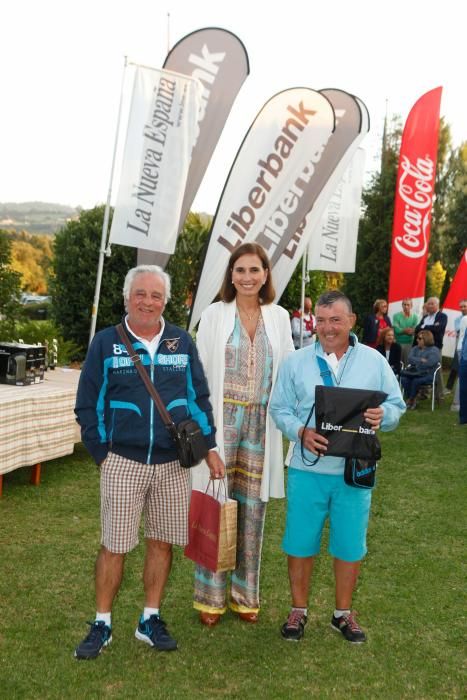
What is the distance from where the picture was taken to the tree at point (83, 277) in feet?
40.3

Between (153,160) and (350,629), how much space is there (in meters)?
5.94

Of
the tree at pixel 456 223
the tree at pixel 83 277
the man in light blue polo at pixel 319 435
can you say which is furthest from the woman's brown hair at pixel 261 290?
the tree at pixel 456 223

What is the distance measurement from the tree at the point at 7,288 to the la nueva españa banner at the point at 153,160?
44.9 inches

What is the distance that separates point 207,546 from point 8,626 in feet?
3.55

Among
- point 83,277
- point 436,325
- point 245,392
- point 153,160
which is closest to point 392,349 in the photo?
point 436,325

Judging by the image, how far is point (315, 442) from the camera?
321cm

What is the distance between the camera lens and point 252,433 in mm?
3572

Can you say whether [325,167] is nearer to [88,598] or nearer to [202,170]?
[202,170]

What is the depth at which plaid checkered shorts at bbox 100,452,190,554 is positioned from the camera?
3.12m

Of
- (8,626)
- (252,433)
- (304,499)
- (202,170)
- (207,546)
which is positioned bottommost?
(8,626)

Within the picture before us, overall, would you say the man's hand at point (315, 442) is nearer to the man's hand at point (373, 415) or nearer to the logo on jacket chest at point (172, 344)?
the man's hand at point (373, 415)

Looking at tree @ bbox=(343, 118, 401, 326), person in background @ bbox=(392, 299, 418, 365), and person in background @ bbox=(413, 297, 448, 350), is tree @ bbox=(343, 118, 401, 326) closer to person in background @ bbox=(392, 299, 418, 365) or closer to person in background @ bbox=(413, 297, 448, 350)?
person in background @ bbox=(392, 299, 418, 365)

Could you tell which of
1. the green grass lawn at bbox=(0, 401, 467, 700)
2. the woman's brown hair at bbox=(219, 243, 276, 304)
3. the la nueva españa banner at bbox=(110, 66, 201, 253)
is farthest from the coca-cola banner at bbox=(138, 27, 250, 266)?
the woman's brown hair at bbox=(219, 243, 276, 304)

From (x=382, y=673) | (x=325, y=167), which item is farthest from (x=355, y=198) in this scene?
(x=382, y=673)
